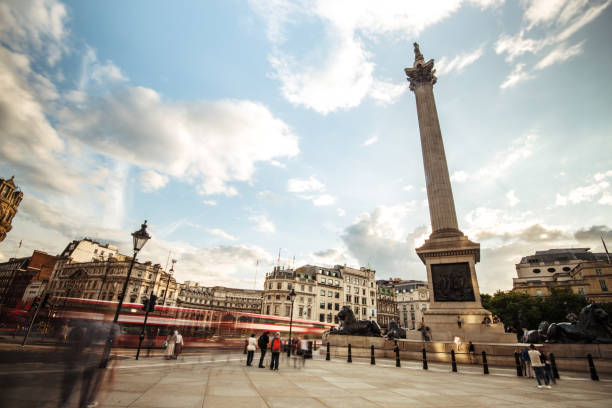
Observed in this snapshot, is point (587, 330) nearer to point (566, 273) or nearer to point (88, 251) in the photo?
point (566, 273)

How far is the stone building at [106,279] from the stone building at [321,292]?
2785 cm

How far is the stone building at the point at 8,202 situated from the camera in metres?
28.9

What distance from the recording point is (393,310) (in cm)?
8956

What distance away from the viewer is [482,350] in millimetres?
16422

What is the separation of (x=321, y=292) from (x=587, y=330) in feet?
201

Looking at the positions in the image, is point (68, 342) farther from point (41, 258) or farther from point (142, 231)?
point (41, 258)

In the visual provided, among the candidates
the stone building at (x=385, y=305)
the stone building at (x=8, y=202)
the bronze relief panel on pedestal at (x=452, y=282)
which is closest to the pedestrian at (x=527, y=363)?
the bronze relief panel on pedestal at (x=452, y=282)

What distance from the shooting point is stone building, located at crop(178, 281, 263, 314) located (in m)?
108

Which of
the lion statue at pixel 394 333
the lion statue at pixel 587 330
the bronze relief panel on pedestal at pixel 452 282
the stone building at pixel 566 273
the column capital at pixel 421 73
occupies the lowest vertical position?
the lion statue at pixel 394 333

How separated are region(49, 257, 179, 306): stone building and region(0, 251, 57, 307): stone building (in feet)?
23.0

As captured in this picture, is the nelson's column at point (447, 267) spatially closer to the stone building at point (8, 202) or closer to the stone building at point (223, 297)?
the stone building at point (8, 202)

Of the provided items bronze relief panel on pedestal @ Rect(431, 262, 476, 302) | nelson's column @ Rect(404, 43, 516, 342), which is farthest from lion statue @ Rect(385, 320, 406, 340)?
bronze relief panel on pedestal @ Rect(431, 262, 476, 302)

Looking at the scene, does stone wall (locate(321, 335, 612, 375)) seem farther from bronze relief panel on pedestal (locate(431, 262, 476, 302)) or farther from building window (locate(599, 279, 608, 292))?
building window (locate(599, 279, 608, 292))

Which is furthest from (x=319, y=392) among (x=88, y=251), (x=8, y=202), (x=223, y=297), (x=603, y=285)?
(x=223, y=297)
